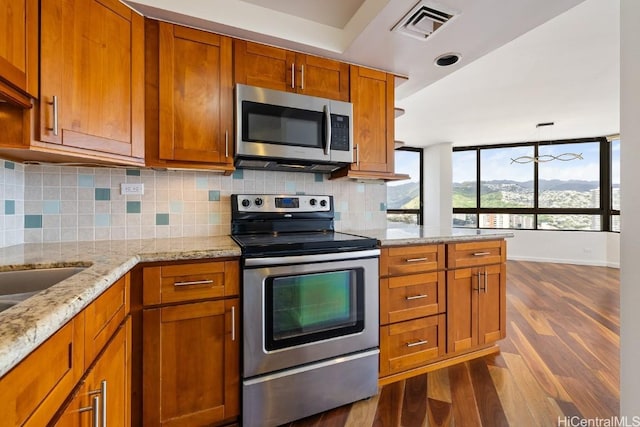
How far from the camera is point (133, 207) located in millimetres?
1800

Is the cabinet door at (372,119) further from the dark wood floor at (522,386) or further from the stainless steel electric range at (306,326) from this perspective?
the dark wood floor at (522,386)

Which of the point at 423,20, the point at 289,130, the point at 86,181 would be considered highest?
the point at 423,20

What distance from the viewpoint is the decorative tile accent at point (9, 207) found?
1.45m

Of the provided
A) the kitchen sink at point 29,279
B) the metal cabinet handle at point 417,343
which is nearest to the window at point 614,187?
the metal cabinet handle at point 417,343

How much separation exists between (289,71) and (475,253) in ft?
5.85

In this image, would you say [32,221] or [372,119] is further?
[372,119]

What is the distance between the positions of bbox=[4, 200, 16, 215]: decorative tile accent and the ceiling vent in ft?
7.45

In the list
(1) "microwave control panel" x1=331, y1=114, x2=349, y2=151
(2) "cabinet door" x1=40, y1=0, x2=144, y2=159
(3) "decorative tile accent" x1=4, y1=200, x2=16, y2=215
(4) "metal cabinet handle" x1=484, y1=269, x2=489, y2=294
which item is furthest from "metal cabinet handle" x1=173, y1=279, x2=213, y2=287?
(4) "metal cabinet handle" x1=484, y1=269, x2=489, y2=294

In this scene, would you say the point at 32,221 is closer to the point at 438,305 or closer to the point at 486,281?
the point at 438,305

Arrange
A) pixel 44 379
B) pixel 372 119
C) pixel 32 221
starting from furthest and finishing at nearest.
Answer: pixel 372 119 < pixel 32 221 < pixel 44 379

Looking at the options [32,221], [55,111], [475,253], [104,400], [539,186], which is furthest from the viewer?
[539,186]

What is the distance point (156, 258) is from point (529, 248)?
260 inches

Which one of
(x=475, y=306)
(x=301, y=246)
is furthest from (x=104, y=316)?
(x=475, y=306)

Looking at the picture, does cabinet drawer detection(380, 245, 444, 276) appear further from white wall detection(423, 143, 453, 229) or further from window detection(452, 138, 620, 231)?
white wall detection(423, 143, 453, 229)
